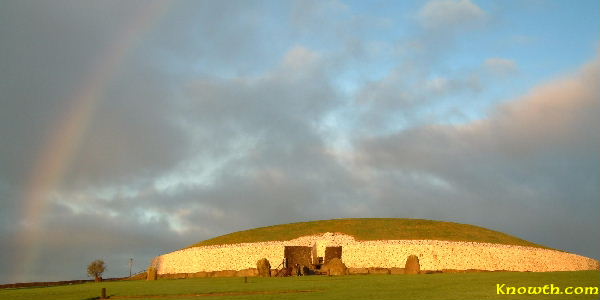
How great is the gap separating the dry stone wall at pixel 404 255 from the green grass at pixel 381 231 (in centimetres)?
262

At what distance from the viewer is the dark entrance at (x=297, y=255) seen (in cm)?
5029

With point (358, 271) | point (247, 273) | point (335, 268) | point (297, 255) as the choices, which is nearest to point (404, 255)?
point (358, 271)

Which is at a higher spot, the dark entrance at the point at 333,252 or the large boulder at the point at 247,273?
the dark entrance at the point at 333,252

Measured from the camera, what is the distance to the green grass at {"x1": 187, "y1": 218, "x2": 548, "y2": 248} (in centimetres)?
5391

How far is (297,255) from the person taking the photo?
5066 cm

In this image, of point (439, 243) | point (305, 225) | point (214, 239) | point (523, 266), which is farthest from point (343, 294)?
point (214, 239)

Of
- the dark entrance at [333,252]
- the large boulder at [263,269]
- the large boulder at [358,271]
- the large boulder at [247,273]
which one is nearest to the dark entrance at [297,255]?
the dark entrance at [333,252]

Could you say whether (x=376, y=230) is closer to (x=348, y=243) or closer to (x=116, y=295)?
(x=348, y=243)

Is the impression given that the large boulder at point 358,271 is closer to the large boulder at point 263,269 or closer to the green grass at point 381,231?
the large boulder at point 263,269

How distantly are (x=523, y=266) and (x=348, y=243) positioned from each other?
15.7 meters

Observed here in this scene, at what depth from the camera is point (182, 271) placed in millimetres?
54125

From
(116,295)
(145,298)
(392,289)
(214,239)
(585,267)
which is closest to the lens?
(392,289)

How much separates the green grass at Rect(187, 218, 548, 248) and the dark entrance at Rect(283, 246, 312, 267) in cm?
464

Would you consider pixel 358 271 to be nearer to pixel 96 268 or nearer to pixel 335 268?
pixel 335 268
